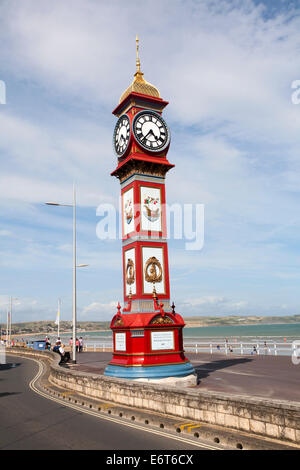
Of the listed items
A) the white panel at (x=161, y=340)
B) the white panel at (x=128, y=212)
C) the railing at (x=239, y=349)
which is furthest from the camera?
the railing at (x=239, y=349)

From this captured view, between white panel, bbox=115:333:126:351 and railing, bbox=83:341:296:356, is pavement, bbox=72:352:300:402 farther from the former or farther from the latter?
railing, bbox=83:341:296:356

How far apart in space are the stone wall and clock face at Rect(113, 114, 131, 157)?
13.9 metres

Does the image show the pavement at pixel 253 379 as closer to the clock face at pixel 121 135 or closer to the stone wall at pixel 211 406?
the stone wall at pixel 211 406

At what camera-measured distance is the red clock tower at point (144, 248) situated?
20.9 m

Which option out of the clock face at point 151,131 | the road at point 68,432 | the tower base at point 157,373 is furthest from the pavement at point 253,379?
the clock face at point 151,131

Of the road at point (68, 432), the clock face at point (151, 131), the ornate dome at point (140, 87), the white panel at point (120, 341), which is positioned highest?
the ornate dome at point (140, 87)

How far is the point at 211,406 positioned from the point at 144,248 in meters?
12.3

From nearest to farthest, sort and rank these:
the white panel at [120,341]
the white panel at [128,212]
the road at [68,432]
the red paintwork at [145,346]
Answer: the road at [68,432], the red paintwork at [145,346], the white panel at [120,341], the white panel at [128,212]

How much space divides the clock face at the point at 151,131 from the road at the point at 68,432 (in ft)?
49.8

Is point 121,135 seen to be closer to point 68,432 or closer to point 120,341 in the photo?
point 120,341

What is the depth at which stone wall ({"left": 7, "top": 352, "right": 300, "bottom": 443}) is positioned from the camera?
9188mm

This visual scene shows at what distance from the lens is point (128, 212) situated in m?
23.8

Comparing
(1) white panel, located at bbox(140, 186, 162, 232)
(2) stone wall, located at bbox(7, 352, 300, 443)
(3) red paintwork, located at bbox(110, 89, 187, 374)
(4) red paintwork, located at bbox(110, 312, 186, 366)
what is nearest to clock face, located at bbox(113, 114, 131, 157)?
(3) red paintwork, located at bbox(110, 89, 187, 374)

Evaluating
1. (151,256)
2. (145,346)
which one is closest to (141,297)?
(151,256)
